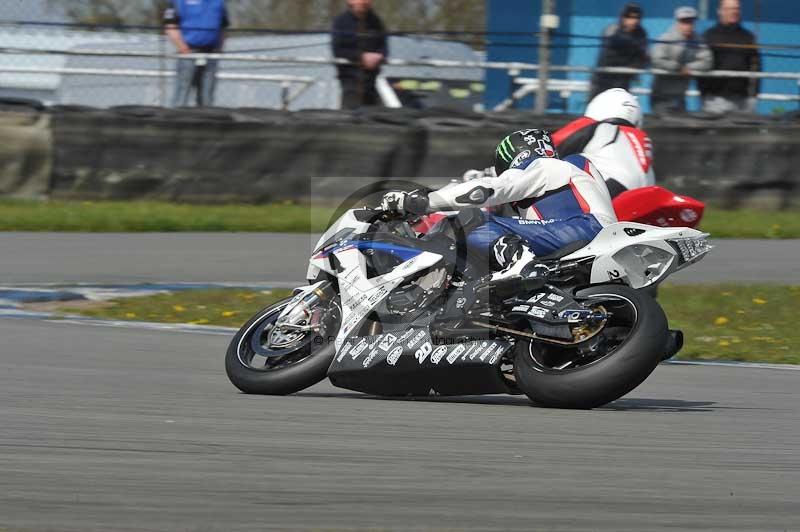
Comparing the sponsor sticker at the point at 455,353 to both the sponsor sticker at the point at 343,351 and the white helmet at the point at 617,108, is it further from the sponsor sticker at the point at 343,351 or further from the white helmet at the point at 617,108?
the white helmet at the point at 617,108

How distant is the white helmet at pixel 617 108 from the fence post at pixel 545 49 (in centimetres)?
519

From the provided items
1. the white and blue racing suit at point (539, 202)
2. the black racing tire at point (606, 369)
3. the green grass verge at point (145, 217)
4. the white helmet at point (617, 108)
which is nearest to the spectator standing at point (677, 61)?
the green grass verge at point (145, 217)

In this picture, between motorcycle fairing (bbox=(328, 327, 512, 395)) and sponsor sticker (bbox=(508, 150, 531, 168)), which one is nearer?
motorcycle fairing (bbox=(328, 327, 512, 395))

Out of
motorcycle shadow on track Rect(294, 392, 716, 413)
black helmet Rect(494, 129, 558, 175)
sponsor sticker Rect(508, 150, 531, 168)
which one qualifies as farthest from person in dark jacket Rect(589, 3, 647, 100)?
motorcycle shadow on track Rect(294, 392, 716, 413)

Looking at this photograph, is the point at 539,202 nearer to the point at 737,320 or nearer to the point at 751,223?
the point at 737,320

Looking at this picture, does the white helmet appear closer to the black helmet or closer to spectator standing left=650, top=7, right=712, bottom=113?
the black helmet

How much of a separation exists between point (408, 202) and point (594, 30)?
43.0 ft

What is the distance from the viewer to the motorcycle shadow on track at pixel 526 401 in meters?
5.98

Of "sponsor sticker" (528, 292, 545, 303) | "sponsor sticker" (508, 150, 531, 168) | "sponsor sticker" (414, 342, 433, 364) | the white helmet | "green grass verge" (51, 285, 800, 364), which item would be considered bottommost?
"green grass verge" (51, 285, 800, 364)

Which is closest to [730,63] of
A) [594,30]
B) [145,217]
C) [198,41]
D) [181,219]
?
[594,30]

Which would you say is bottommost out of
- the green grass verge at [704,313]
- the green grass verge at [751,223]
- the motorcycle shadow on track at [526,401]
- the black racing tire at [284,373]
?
the green grass verge at [751,223]

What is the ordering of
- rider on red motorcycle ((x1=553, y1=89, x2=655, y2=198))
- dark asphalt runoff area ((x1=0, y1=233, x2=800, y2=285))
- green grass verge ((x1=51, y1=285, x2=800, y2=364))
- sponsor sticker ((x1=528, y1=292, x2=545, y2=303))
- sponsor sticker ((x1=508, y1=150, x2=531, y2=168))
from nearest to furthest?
sponsor sticker ((x1=528, y1=292, x2=545, y2=303)) < sponsor sticker ((x1=508, y1=150, x2=531, y2=168)) < rider on red motorcycle ((x1=553, y1=89, x2=655, y2=198)) < green grass verge ((x1=51, y1=285, x2=800, y2=364)) < dark asphalt runoff area ((x1=0, y1=233, x2=800, y2=285))

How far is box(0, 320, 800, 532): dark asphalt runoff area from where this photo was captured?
12.9 ft

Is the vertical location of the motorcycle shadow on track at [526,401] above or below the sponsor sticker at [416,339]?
below
